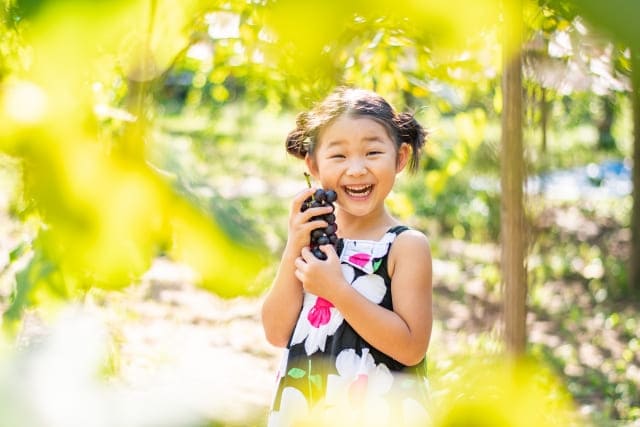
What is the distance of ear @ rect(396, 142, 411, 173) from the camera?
1826 millimetres

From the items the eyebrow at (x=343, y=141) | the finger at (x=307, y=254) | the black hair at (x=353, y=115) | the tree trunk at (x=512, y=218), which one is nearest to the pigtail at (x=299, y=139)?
the black hair at (x=353, y=115)

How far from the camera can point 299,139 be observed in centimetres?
186

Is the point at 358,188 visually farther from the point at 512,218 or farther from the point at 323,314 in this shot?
the point at 512,218

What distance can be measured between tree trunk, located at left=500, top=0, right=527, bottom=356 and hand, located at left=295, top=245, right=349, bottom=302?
2.52ft

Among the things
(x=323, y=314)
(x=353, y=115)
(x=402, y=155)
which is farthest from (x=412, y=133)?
(x=323, y=314)

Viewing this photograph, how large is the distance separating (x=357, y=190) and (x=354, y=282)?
0.20 meters

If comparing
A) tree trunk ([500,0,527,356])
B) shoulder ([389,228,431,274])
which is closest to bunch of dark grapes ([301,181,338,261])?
shoulder ([389,228,431,274])

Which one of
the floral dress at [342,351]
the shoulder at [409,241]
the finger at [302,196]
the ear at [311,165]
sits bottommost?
the floral dress at [342,351]

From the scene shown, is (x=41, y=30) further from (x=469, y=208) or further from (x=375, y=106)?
(x=469, y=208)

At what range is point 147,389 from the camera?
0.28 m

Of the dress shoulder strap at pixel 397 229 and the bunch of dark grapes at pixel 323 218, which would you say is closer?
the bunch of dark grapes at pixel 323 218

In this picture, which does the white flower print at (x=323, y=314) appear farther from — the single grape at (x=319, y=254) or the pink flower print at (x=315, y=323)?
the single grape at (x=319, y=254)

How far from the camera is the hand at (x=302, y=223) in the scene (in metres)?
1.47

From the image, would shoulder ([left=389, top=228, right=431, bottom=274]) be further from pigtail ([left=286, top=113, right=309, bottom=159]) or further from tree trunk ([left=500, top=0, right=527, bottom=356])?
tree trunk ([left=500, top=0, right=527, bottom=356])
